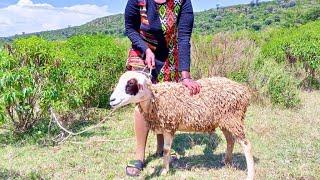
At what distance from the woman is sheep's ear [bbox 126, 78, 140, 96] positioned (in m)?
0.43

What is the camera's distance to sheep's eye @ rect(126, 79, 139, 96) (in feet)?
14.0

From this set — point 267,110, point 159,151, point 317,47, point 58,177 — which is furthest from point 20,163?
point 317,47

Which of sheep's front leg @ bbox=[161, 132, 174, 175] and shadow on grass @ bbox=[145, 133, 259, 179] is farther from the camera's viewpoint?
shadow on grass @ bbox=[145, 133, 259, 179]

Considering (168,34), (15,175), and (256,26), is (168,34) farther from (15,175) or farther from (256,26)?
(256,26)

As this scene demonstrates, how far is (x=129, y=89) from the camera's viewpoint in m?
4.28

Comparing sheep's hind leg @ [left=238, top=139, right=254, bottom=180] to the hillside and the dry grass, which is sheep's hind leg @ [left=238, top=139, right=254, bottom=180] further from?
the hillside

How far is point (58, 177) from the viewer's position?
498 cm

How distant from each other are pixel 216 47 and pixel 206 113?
19.2 feet

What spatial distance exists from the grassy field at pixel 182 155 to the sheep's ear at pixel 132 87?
1.10 m

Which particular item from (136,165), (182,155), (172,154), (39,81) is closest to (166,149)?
(136,165)

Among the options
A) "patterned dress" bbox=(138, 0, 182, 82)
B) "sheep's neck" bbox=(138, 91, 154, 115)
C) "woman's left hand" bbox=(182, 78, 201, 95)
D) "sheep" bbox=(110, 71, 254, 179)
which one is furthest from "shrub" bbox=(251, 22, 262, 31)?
"sheep's neck" bbox=(138, 91, 154, 115)

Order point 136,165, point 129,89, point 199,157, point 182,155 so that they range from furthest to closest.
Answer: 1. point 182,155
2. point 199,157
3. point 136,165
4. point 129,89

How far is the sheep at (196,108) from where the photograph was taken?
182 inches

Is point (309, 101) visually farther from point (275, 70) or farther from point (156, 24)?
point (156, 24)
